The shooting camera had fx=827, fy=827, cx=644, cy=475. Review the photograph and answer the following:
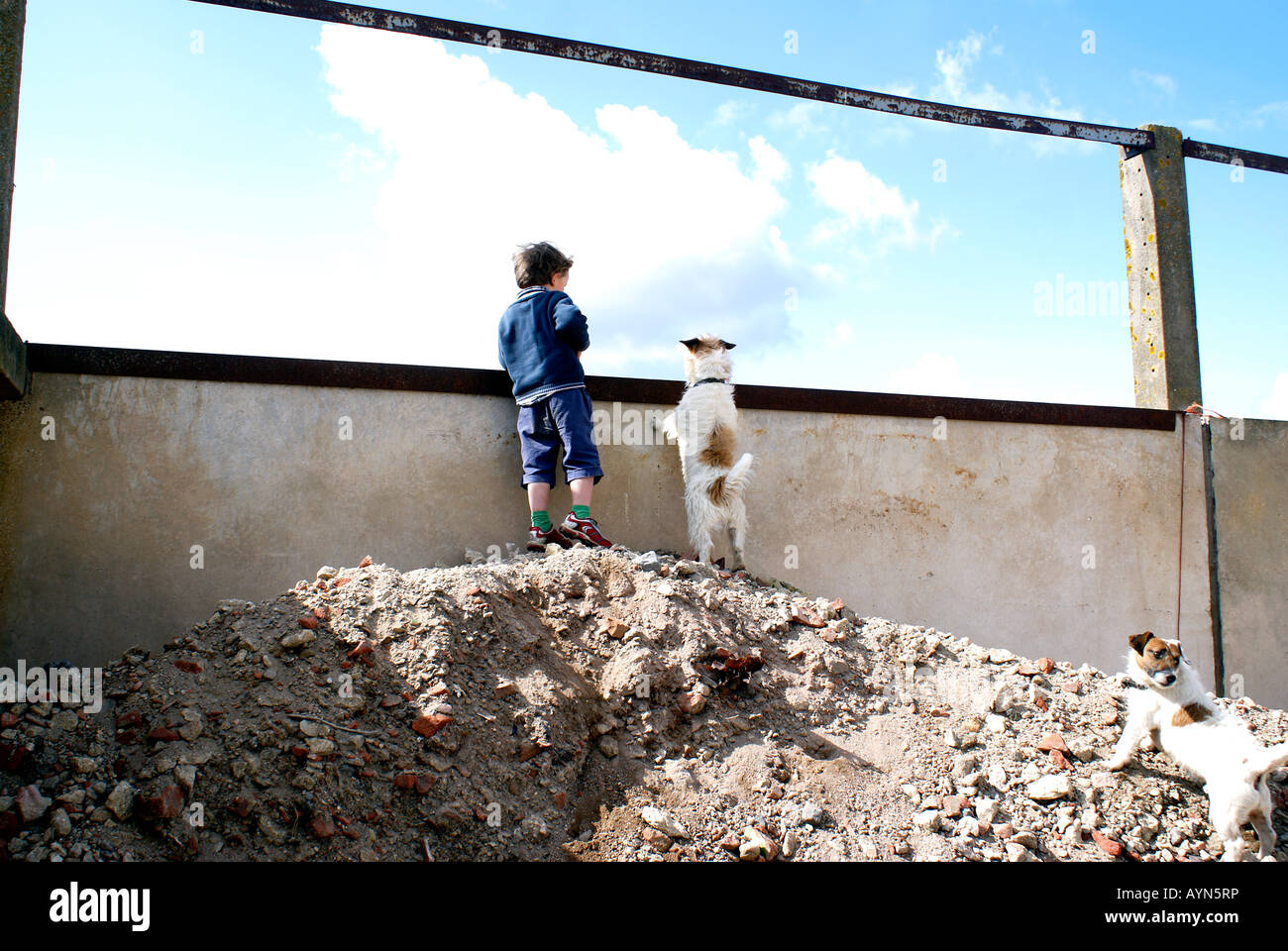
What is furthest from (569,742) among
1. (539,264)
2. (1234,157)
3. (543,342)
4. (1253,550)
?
(1234,157)

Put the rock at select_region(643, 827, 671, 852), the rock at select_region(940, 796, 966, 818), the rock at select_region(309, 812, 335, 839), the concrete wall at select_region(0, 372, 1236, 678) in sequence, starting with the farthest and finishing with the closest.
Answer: the concrete wall at select_region(0, 372, 1236, 678)
the rock at select_region(940, 796, 966, 818)
the rock at select_region(643, 827, 671, 852)
the rock at select_region(309, 812, 335, 839)

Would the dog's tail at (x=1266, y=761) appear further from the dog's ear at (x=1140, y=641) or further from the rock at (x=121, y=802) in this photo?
the rock at (x=121, y=802)

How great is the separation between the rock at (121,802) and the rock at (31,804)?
166 mm

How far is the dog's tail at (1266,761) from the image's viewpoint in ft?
9.59

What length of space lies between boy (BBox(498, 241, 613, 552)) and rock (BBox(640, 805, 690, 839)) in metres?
1.96

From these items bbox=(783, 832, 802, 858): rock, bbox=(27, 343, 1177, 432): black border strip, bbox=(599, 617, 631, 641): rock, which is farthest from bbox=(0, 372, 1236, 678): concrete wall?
bbox=(783, 832, 802, 858): rock

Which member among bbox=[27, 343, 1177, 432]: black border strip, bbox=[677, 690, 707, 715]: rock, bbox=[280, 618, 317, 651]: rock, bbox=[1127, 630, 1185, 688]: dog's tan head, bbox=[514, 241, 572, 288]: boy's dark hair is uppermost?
bbox=[514, 241, 572, 288]: boy's dark hair

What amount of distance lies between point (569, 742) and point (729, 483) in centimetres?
234

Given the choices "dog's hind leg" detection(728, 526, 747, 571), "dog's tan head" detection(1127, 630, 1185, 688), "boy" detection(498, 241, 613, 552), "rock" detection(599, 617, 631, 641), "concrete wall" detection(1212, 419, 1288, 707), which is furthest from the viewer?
"concrete wall" detection(1212, 419, 1288, 707)

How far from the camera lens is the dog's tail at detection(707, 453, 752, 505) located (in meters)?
5.09

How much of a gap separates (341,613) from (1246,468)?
22.8 feet

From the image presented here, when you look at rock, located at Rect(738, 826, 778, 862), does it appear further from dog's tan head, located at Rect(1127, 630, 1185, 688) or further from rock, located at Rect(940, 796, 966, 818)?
dog's tan head, located at Rect(1127, 630, 1185, 688)

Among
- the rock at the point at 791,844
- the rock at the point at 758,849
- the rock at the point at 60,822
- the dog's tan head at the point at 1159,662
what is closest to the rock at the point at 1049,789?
the dog's tan head at the point at 1159,662
